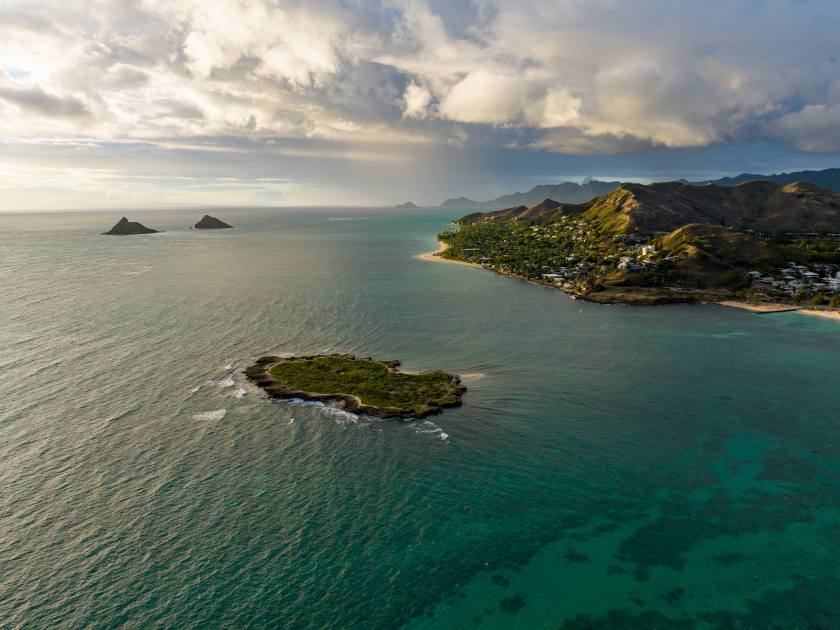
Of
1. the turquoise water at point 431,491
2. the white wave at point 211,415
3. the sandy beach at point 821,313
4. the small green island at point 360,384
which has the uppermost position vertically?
the sandy beach at point 821,313

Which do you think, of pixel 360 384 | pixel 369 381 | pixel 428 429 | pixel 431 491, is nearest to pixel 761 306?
pixel 428 429

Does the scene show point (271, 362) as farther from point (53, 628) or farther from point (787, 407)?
point (787, 407)

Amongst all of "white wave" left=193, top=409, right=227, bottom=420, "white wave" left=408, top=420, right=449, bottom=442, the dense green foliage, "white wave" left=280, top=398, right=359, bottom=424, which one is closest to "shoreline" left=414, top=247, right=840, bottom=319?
the dense green foliage

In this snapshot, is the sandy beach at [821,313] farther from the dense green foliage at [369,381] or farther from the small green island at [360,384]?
the dense green foliage at [369,381]

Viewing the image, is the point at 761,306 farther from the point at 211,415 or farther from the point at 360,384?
the point at 211,415

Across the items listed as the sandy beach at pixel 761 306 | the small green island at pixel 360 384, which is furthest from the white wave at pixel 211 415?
the sandy beach at pixel 761 306

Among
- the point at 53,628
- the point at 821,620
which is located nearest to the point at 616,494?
the point at 821,620

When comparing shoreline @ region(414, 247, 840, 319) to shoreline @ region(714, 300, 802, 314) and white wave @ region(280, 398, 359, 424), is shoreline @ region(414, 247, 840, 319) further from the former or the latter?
→ white wave @ region(280, 398, 359, 424)
